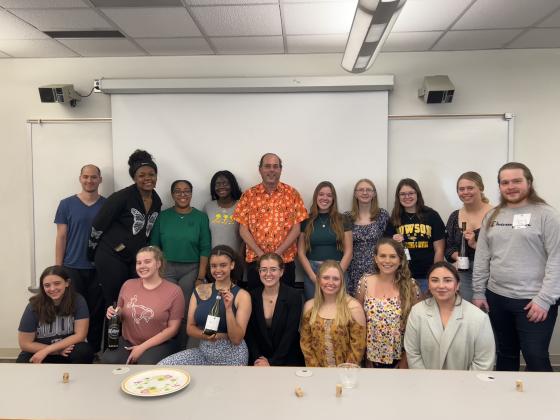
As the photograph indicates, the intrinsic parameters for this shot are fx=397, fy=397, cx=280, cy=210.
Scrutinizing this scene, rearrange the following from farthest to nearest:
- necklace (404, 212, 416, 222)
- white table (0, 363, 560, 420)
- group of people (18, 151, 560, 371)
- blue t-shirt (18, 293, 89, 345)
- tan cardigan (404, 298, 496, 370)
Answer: necklace (404, 212, 416, 222) < blue t-shirt (18, 293, 89, 345) < group of people (18, 151, 560, 371) < tan cardigan (404, 298, 496, 370) < white table (0, 363, 560, 420)

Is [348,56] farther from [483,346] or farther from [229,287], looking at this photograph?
[483,346]

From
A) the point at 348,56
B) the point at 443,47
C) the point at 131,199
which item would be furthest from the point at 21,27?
the point at 443,47

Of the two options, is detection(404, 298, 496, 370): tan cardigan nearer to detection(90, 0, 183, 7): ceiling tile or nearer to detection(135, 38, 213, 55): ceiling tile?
detection(90, 0, 183, 7): ceiling tile

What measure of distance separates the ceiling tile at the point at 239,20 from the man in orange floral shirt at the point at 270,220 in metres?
0.93

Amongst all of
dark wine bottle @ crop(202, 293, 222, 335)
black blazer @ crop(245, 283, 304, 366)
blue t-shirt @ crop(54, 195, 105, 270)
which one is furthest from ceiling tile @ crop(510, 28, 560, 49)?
blue t-shirt @ crop(54, 195, 105, 270)

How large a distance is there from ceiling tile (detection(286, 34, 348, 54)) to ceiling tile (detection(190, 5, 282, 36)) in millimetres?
218

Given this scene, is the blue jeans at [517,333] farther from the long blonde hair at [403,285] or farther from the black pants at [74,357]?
the black pants at [74,357]

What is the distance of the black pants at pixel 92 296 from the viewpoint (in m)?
3.31

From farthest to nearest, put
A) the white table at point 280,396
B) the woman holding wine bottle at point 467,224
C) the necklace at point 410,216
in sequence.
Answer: the necklace at point 410,216
the woman holding wine bottle at point 467,224
the white table at point 280,396

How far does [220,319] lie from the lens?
7.61ft

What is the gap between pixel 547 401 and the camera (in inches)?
53.2

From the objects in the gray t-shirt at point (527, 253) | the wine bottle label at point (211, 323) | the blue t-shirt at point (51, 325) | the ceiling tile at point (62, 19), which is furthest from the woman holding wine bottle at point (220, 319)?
the ceiling tile at point (62, 19)

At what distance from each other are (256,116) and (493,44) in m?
2.08

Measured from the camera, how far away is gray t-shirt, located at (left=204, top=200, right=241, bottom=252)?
3.28 meters
